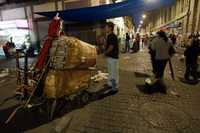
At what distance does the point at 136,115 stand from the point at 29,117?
8.12 feet

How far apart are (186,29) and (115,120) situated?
21.7 metres

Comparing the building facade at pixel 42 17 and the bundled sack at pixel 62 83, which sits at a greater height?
the building facade at pixel 42 17

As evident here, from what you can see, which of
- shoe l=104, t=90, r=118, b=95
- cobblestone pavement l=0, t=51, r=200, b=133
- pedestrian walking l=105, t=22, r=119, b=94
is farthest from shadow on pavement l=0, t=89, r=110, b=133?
pedestrian walking l=105, t=22, r=119, b=94

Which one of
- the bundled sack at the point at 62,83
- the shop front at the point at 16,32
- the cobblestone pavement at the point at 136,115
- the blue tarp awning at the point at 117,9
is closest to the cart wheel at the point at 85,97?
the cobblestone pavement at the point at 136,115

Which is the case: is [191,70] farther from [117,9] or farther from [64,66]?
[64,66]

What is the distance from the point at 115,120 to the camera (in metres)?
3.71

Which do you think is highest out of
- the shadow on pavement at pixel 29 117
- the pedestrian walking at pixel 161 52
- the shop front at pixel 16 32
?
the shop front at pixel 16 32

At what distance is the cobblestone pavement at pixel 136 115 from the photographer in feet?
11.1

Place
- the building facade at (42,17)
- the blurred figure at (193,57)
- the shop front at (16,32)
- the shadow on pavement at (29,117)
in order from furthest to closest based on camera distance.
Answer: the shop front at (16,32) → the building facade at (42,17) → the blurred figure at (193,57) → the shadow on pavement at (29,117)

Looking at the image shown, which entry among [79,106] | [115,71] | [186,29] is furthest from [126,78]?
[186,29]

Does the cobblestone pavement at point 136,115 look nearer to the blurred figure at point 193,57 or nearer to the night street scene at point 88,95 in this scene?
the night street scene at point 88,95

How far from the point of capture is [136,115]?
3920 millimetres

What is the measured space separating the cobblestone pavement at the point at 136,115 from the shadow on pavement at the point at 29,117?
17 centimetres

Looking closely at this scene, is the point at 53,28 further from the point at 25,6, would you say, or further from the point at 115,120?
the point at 25,6
